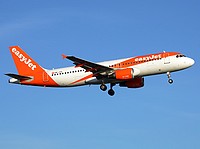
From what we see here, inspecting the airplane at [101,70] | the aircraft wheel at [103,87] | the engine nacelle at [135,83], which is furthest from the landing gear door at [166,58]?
the aircraft wheel at [103,87]

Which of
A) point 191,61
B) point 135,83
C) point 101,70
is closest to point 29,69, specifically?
point 101,70

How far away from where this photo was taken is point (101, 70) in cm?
6869

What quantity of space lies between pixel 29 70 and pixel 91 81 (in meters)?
9.62

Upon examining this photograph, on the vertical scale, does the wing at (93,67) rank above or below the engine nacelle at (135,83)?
above

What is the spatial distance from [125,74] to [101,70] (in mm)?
3410

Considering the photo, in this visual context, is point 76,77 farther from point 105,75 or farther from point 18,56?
point 18,56

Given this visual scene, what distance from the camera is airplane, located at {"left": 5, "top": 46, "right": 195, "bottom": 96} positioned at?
66.8 m

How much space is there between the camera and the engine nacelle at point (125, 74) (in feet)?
219

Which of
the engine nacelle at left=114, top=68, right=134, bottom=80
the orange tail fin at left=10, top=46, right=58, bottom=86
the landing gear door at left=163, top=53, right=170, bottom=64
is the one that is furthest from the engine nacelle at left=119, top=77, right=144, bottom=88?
the orange tail fin at left=10, top=46, right=58, bottom=86

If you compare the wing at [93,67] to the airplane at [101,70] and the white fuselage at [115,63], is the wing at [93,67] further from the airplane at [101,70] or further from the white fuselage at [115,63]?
the white fuselage at [115,63]

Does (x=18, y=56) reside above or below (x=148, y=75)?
above

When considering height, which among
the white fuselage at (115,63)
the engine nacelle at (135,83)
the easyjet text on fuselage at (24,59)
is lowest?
the engine nacelle at (135,83)

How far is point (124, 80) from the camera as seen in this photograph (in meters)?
68.6

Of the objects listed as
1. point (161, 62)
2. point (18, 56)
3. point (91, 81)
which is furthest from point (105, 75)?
point (18, 56)
